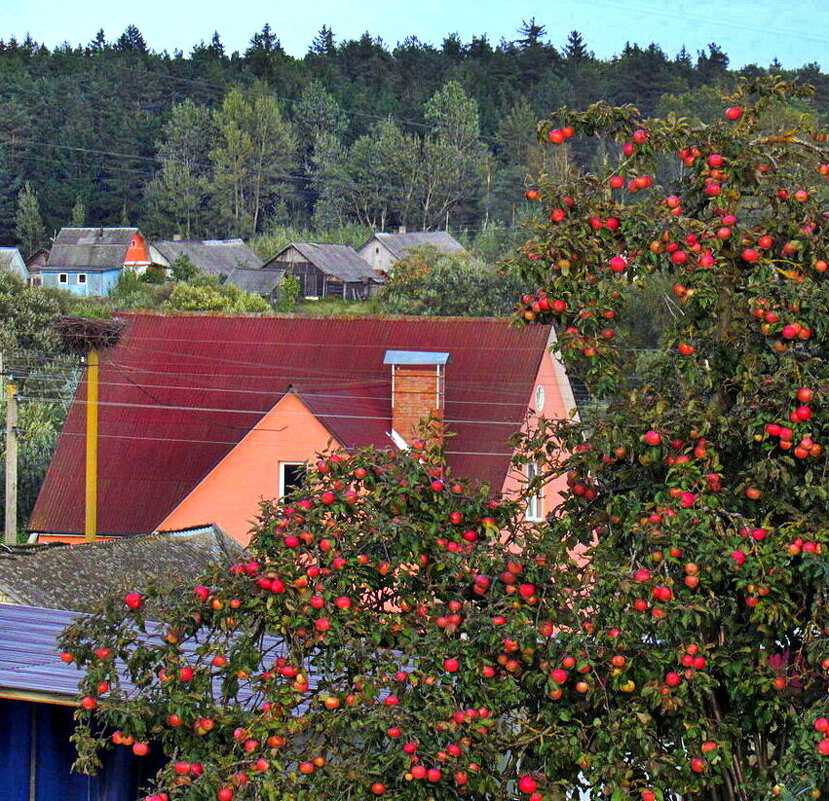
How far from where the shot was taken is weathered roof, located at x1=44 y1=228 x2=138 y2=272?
82.0 m

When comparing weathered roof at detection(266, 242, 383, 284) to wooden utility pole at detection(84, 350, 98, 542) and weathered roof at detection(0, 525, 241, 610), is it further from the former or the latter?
weathered roof at detection(0, 525, 241, 610)

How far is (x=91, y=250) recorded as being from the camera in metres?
83.6

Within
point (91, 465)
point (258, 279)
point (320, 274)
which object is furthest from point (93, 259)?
point (91, 465)

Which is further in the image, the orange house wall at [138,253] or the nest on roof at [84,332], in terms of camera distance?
the orange house wall at [138,253]

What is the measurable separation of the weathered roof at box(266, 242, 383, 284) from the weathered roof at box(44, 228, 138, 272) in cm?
1192

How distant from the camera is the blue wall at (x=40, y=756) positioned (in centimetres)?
754

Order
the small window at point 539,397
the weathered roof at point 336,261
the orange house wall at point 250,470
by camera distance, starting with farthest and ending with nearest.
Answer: the weathered roof at point 336,261
the small window at point 539,397
the orange house wall at point 250,470

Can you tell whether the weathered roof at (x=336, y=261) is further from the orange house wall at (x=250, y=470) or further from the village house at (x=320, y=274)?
the orange house wall at (x=250, y=470)

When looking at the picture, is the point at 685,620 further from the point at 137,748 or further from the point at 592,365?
the point at 137,748

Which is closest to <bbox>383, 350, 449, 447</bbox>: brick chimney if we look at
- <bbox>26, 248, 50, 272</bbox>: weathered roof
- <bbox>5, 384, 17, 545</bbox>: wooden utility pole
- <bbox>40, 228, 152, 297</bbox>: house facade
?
<bbox>5, 384, 17, 545</bbox>: wooden utility pole

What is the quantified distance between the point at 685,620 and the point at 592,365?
3.98 ft

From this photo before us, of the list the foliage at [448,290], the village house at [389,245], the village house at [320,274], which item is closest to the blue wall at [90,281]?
the village house at [320,274]

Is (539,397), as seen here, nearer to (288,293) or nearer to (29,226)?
(288,293)

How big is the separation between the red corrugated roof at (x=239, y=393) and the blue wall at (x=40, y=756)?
47.3 feet
